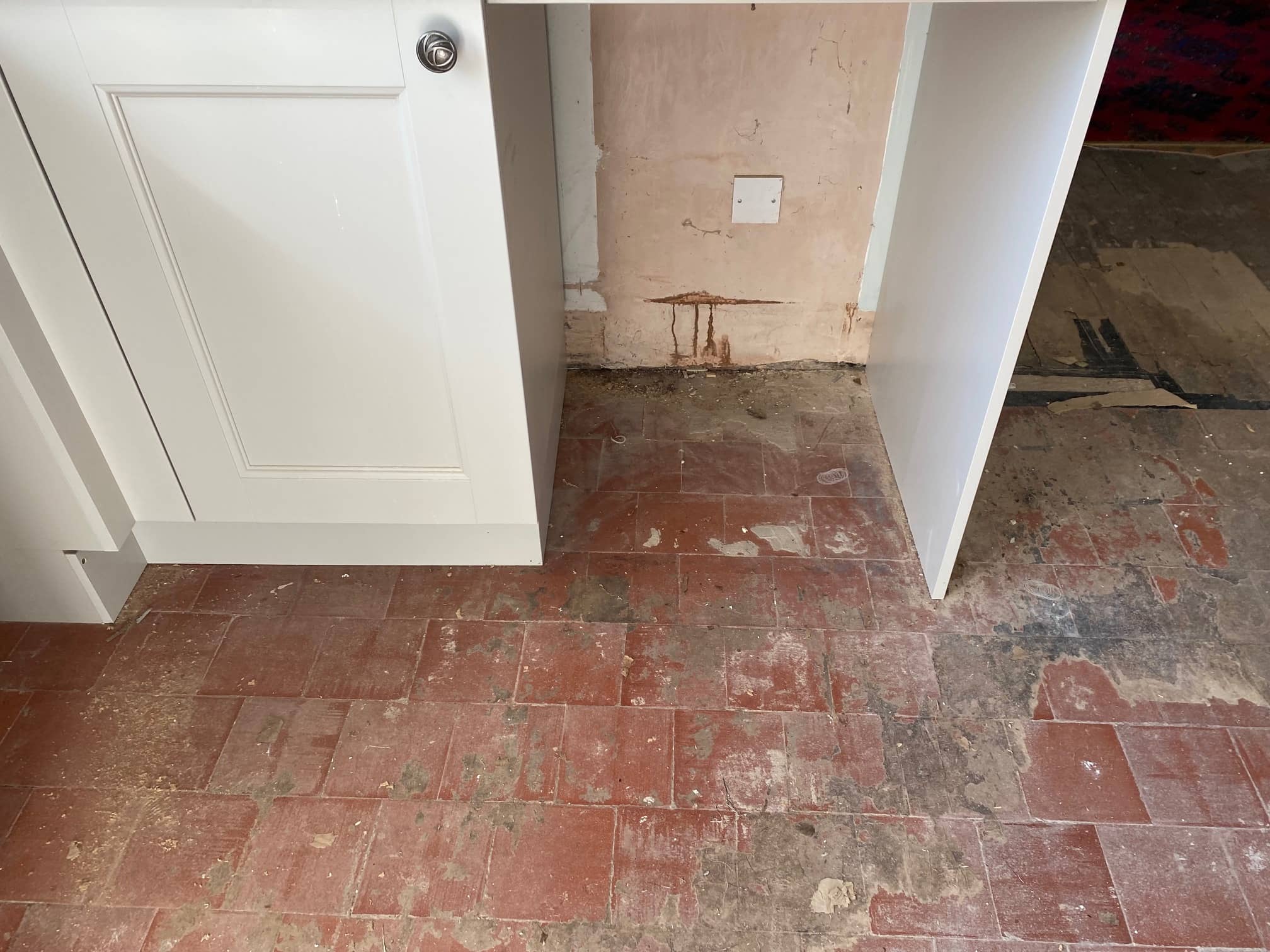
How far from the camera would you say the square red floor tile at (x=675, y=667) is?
146cm

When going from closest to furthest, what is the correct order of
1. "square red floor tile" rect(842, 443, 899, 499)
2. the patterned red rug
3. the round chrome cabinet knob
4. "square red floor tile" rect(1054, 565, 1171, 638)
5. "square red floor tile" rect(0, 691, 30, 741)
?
the round chrome cabinet knob
"square red floor tile" rect(0, 691, 30, 741)
"square red floor tile" rect(1054, 565, 1171, 638)
"square red floor tile" rect(842, 443, 899, 499)
the patterned red rug

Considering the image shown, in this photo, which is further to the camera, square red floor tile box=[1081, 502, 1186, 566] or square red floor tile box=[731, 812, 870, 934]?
square red floor tile box=[1081, 502, 1186, 566]

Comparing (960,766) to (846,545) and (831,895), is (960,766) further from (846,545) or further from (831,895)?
(846,545)

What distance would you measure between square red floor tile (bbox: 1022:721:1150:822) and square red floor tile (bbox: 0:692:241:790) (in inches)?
49.5

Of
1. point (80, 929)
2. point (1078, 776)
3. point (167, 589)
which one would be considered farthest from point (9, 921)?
point (1078, 776)

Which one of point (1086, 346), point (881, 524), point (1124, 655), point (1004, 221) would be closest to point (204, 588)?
point (881, 524)

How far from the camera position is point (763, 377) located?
Result: 7.02ft

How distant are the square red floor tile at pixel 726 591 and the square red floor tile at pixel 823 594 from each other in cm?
2

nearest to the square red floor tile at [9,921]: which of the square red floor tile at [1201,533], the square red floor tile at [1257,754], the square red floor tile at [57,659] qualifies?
the square red floor tile at [57,659]

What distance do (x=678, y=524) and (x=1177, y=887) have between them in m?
0.97

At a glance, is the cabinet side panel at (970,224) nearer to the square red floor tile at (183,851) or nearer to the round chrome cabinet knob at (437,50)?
the round chrome cabinet knob at (437,50)

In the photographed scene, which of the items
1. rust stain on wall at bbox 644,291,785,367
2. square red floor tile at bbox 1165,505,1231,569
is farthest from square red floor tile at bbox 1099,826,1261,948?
rust stain on wall at bbox 644,291,785,367

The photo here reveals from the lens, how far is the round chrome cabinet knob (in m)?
1.04

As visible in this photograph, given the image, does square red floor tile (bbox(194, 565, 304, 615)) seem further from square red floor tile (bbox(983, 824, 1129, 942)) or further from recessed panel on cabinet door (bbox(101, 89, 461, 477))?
square red floor tile (bbox(983, 824, 1129, 942))
